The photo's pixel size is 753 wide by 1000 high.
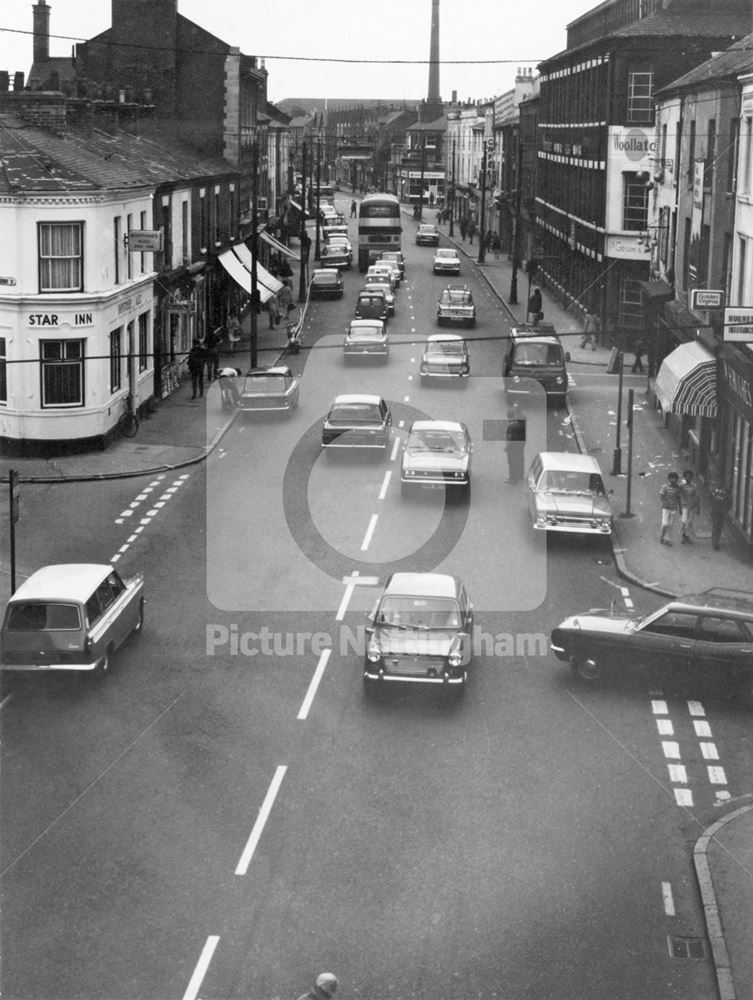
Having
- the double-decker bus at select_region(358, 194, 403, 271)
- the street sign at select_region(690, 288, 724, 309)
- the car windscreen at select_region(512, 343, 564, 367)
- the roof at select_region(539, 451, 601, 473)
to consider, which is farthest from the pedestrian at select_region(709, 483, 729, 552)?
the double-decker bus at select_region(358, 194, 403, 271)

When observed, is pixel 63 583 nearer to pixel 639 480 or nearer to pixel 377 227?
pixel 639 480

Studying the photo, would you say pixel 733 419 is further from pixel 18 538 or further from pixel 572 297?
pixel 572 297

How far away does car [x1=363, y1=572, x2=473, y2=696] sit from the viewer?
19828 millimetres

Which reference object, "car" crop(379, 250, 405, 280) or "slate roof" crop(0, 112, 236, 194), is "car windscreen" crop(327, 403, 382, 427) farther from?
"car" crop(379, 250, 405, 280)

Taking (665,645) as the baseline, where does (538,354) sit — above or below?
above

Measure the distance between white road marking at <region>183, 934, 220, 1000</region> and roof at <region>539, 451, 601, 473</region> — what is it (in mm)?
18255

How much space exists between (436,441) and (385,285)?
121 ft

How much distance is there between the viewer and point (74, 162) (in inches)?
1476

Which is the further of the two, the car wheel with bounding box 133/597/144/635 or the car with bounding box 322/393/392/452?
the car with bounding box 322/393/392/452

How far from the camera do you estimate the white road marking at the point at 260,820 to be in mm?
15038

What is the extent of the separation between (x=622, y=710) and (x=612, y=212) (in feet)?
137

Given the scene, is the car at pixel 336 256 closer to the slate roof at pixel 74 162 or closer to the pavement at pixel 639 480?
the pavement at pixel 639 480

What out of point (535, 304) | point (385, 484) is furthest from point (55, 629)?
point (535, 304)

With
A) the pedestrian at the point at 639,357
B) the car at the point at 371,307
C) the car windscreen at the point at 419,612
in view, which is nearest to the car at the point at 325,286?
the car at the point at 371,307
